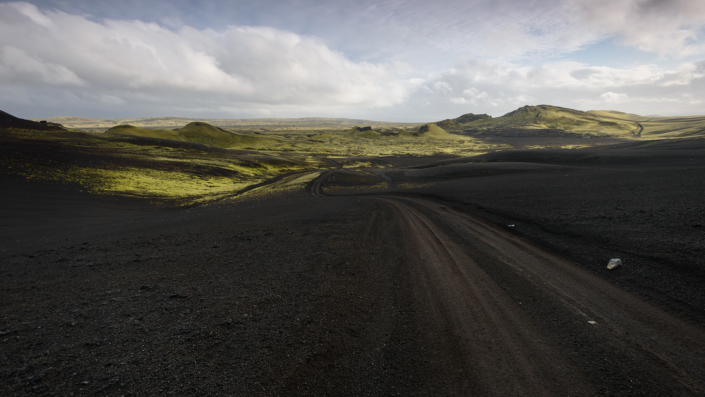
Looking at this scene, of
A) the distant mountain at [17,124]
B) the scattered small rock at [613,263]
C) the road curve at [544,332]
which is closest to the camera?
the road curve at [544,332]

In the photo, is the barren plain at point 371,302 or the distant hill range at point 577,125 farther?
the distant hill range at point 577,125

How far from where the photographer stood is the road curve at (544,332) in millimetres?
Result: 4227

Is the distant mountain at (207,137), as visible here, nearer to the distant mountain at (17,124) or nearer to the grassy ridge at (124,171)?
the distant mountain at (17,124)

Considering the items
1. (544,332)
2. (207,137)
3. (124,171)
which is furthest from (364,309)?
(207,137)

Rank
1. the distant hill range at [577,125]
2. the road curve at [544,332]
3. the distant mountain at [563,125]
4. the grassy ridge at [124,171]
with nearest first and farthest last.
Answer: the road curve at [544,332] → the grassy ridge at [124,171] → the distant hill range at [577,125] → the distant mountain at [563,125]

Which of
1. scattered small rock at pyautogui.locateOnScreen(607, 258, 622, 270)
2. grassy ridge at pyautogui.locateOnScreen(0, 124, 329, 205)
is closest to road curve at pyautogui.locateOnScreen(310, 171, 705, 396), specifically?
scattered small rock at pyautogui.locateOnScreen(607, 258, 622, 270)

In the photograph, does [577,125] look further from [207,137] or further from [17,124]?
[17,124]

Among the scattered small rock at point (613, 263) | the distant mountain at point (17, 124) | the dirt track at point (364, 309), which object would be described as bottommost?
the dirt track at point (364, 309)

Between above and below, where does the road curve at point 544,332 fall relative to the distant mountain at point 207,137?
below

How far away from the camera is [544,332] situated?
17.8 feet

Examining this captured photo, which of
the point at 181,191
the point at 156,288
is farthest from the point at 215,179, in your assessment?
the point at 156,288

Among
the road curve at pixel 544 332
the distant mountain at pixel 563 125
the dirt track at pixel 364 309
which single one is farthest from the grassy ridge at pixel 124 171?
the distant mountain at pixel 563 125

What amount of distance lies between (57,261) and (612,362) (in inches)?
590

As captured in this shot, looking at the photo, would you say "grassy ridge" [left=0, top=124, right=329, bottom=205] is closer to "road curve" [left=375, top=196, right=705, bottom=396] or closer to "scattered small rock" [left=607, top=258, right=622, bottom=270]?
Result: "road curve" [left=375, top=196, right=705, bottom=396]
